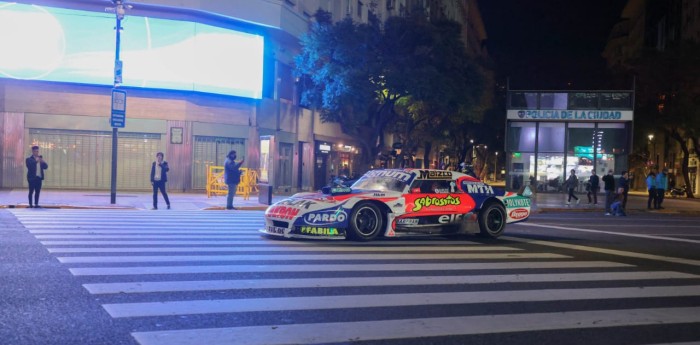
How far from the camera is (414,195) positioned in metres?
12.7

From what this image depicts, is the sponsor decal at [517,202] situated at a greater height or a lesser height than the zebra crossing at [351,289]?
greater

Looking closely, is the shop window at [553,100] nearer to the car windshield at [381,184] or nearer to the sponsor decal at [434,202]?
the sponsor decal at [434,202]

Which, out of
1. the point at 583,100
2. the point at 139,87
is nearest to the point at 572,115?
the point at 583,100

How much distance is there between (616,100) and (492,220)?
2792 centimetres

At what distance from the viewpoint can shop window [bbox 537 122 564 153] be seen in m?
39.4

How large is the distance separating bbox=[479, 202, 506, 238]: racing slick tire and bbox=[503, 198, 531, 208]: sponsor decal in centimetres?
26

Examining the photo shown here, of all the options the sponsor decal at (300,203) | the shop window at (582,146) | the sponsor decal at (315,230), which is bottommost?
the sponsor decal at (315,230)

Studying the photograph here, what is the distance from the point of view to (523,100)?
3906 centimetres

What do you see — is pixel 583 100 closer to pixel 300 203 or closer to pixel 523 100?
pixel 523 100

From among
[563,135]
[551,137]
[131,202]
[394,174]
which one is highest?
[563,135]

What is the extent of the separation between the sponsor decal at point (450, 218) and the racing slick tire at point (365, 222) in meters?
1.38

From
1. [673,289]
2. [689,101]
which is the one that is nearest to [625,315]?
[673,289]

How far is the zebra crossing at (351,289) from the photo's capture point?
5777mm

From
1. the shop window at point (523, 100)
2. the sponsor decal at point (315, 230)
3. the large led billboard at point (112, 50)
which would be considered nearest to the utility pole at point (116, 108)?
the large led billboard at point (112, 50)
